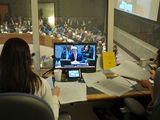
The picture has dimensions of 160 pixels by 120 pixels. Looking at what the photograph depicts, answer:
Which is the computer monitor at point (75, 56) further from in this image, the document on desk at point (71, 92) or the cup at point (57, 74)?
the document on desk at point (71, 92)

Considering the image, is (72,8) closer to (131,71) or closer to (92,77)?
(92,77)

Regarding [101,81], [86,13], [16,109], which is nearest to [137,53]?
[86,13]

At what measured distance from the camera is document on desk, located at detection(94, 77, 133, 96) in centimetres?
194

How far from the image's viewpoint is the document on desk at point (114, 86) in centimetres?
194

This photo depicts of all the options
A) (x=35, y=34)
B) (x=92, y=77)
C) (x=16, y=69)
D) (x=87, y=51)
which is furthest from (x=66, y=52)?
(x=16, y=69)

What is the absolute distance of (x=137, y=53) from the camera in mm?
3252

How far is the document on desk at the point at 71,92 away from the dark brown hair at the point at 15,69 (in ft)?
1.58

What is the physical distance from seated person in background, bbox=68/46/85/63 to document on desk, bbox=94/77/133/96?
35 centimetres

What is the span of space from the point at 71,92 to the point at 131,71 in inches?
30.4

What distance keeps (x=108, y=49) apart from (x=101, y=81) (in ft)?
2.11

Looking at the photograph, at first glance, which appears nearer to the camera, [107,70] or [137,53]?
[107,70]

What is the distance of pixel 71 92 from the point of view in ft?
Answer: 6.24

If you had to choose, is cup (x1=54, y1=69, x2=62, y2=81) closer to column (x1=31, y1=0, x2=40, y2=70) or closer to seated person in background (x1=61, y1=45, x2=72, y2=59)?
seated person in background (x1=61, y1=45, x2=72, y2=59)

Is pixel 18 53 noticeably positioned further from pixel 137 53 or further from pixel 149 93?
pixel 137 53
